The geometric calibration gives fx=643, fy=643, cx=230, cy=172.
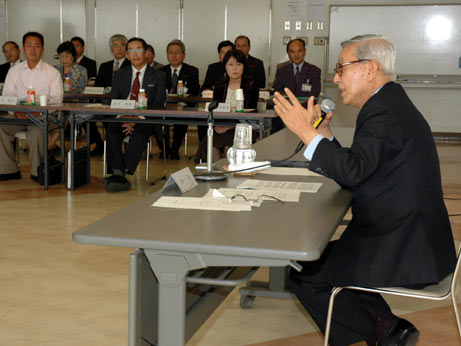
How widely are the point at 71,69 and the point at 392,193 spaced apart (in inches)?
264

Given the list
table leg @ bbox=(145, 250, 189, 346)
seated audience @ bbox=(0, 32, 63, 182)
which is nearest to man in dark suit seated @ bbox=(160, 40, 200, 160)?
seated audience @ bbox=(0, 32, 63, 182)

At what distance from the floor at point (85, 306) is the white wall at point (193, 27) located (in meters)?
6.02

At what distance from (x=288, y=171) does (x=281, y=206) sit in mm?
740

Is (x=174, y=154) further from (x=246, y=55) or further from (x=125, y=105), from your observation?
(x=125, y=105)

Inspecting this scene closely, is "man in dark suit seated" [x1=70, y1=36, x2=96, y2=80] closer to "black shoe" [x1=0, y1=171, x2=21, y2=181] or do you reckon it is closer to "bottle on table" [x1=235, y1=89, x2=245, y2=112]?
"black shoe" [x1=0, y1=171, x2=21, y2=181]

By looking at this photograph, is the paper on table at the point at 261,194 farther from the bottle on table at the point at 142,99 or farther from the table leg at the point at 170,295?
the bottle on table at the point at 142,99

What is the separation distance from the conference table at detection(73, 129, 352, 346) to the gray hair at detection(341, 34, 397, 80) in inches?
21.5

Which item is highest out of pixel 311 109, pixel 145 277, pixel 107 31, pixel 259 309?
pixel 107 31

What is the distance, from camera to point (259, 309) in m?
3.12

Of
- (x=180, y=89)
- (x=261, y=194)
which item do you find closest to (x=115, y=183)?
(x=180, y=89)

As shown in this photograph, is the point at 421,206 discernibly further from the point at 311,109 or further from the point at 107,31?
the point at 107,31

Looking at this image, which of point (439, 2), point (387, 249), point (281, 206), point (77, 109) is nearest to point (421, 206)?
point (387, 249)

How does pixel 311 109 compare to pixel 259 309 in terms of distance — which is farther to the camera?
pixel 259 309

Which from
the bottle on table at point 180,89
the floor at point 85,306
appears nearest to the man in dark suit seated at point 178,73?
the bottle on table at point 180,89
